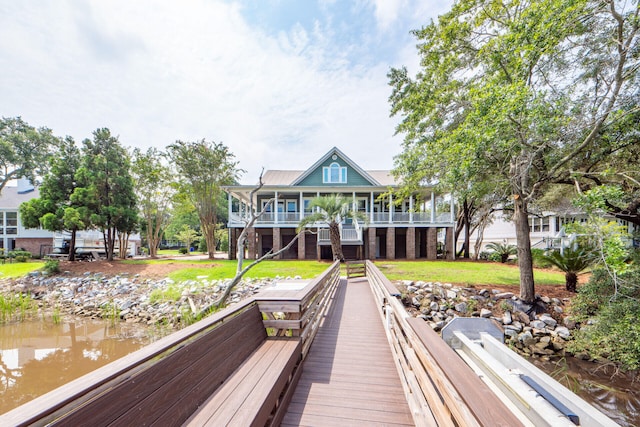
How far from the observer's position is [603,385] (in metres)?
4.92

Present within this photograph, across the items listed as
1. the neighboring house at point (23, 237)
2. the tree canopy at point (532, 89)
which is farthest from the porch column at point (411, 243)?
the neighboring house at point (23, 237)

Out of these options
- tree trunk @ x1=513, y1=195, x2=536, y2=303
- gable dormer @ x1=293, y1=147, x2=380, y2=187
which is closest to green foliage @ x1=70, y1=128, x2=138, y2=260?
gable dormer @ x1=293, y1=147, x2=380, y2=187

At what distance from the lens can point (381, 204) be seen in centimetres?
1994

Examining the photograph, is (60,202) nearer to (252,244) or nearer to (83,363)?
(252,244)

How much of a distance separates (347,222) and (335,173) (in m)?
3.84

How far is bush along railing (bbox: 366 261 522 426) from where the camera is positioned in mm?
1295

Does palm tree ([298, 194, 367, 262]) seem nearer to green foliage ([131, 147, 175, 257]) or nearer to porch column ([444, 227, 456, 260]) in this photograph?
porch column ([444, 227, 456, 260])

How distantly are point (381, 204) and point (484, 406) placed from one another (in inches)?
752

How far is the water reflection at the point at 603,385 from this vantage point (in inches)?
165

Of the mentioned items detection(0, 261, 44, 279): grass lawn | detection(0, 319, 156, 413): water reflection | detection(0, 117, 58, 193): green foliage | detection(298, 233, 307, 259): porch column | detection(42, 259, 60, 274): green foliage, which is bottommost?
detection(0, 319, 156, 413): water reflection

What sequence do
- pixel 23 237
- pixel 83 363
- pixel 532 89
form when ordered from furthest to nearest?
pixel 23 237 → pixel 532 89 → pixel 83 363

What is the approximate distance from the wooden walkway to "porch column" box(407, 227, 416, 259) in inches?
519

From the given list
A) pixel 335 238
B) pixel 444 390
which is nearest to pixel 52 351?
pixel 444 390

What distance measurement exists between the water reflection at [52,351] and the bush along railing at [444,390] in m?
6.60
